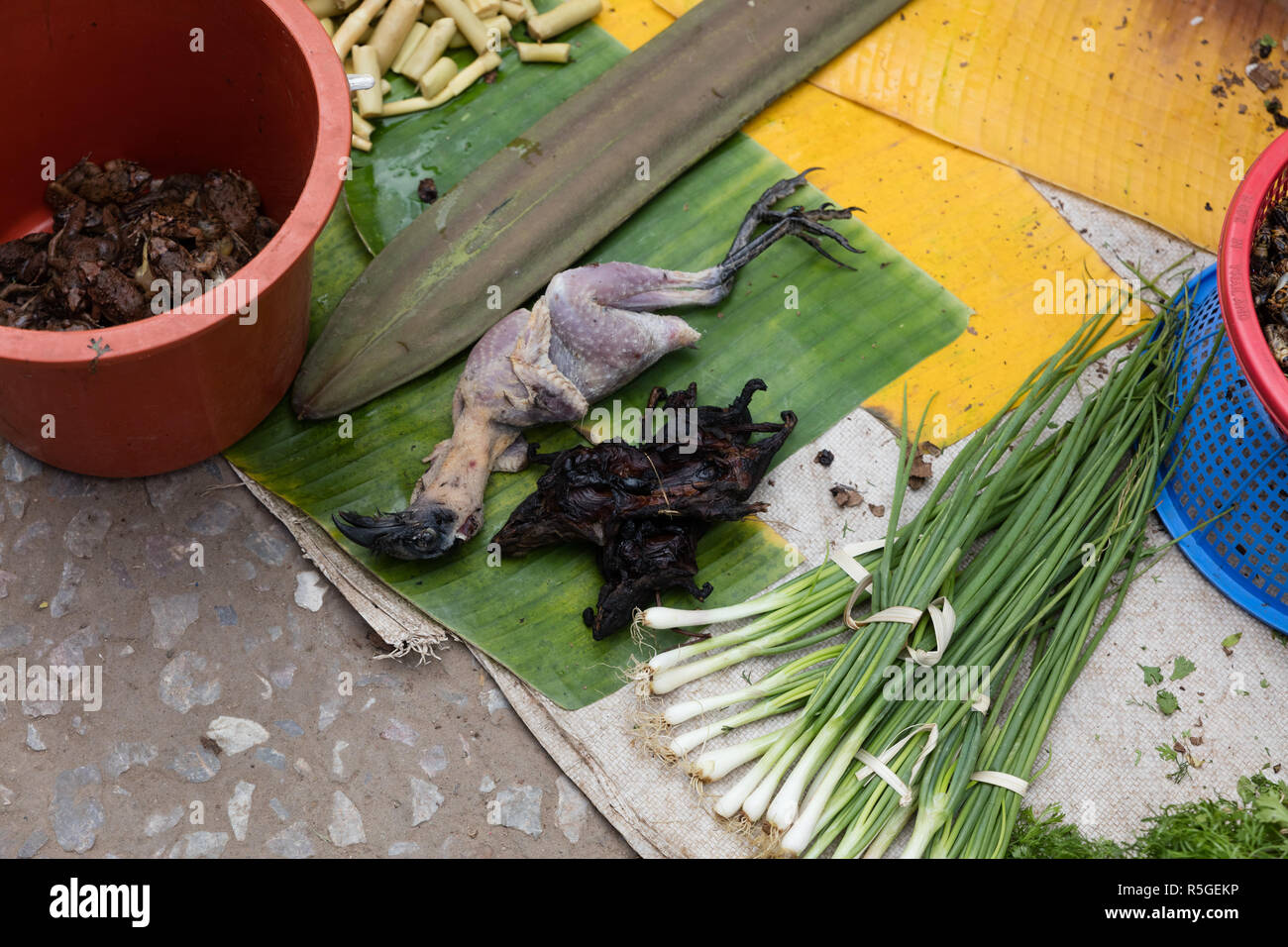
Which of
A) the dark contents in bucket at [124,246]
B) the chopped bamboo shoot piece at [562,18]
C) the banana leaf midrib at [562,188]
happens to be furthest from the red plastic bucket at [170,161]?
the chopped bamboo shoot piece at [562,18]

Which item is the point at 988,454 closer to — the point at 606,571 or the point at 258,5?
the point at 606,571

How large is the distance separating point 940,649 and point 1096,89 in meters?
1.99

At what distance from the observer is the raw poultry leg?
9.36 feet

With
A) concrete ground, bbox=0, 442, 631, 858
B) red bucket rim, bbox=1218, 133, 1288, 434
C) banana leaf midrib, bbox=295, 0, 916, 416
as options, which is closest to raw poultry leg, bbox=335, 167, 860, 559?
banana leaf midrib, bbox=295, 0, 916, 416

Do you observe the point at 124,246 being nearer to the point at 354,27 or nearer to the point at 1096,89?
the point at 354,27

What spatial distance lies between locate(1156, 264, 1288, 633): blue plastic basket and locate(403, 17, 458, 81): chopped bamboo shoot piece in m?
2.29

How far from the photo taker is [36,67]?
Result: 288 centimetres

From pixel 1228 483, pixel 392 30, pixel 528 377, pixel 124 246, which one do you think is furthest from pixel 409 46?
pixel 1228 483

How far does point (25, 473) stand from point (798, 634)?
A: 205 centimetres

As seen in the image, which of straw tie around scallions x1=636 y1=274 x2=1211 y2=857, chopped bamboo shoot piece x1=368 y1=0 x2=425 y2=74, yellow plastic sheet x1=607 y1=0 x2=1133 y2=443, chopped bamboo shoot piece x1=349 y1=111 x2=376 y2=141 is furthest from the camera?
chopped bamboo shoot piece x1=368 y1=0 x2=425 y2=74

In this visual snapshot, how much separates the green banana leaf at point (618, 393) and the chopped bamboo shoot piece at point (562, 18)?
58mm

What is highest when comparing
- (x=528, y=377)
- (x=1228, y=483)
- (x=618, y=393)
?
(x=1228, y=483)

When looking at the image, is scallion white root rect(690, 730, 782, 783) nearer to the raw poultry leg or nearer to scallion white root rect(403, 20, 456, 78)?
the raw poultry leg

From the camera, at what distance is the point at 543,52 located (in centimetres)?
355
